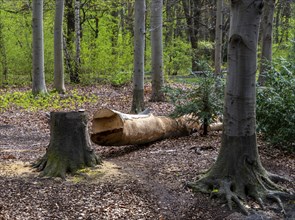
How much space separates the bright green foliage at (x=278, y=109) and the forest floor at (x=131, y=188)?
29 cm

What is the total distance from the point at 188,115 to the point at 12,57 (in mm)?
13601

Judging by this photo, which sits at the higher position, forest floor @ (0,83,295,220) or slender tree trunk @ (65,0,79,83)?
slender tree trunk @ (65,0,79,83)

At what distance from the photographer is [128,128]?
705cm

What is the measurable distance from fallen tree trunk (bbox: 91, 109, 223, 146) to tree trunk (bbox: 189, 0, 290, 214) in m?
2.20

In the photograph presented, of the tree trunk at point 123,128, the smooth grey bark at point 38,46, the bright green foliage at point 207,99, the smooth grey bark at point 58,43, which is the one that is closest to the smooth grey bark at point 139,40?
the bright green foliage at point 207,99

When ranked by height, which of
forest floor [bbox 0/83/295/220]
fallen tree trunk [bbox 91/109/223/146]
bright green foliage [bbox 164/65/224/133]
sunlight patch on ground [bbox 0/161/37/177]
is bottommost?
forest floor [bbox 0/83/295/220]

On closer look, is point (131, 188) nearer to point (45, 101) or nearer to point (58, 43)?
point (45, 101)

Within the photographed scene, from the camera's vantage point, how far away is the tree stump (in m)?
5.58

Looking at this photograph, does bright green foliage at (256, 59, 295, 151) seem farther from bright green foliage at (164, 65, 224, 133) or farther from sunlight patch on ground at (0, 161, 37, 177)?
sunlight patch on ground at (0, 161, 37, 177)

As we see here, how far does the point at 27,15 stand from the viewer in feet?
66.3

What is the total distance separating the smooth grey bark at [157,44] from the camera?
43.0 feet

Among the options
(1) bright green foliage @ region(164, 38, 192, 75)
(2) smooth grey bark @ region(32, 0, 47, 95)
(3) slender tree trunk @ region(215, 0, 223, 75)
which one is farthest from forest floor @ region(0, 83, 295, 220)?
(1) bright green foliage @ region(164, 38, 192, 75)

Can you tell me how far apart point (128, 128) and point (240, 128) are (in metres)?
2.60

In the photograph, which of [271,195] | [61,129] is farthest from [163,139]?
[271,195]
